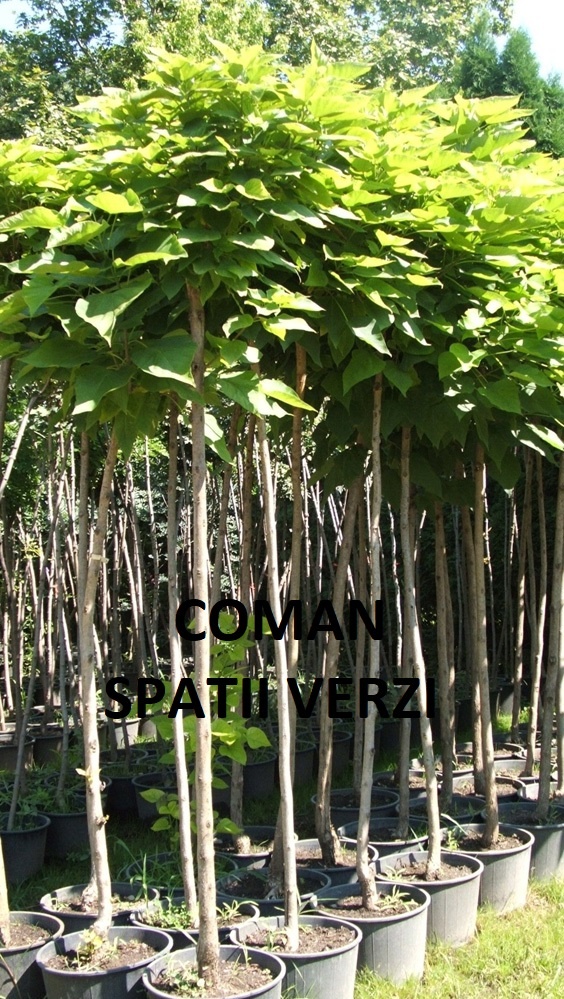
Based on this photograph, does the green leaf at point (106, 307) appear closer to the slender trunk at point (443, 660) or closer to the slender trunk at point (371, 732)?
the slender trunk at point (371, 732)

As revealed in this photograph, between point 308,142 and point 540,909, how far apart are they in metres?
2.93

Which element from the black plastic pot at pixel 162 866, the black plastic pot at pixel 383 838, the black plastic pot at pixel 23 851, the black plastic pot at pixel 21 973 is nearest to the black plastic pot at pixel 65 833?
the black plastic pot at pixel 23 851

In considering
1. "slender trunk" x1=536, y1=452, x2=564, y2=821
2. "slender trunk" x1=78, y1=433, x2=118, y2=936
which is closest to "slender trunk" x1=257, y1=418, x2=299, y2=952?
"slender trunk" x1=78, y1=433, x2=118, y2=936

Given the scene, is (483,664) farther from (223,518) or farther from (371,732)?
(223,518)

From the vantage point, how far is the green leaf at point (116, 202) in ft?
7.73

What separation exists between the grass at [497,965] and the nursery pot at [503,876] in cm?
4

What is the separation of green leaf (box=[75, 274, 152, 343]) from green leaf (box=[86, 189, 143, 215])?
0.61 feet

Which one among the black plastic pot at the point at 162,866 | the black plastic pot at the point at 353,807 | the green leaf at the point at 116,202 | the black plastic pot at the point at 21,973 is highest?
the green leaf at the point at 116,202

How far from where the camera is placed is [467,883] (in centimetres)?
341

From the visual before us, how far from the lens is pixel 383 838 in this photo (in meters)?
4.02

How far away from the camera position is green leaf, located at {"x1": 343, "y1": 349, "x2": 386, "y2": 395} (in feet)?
9.59

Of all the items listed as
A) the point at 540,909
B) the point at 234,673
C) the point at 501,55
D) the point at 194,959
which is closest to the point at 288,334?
the point at 234,673

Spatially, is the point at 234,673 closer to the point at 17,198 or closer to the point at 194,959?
the point at 194,959

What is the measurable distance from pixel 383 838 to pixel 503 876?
1.74ft
